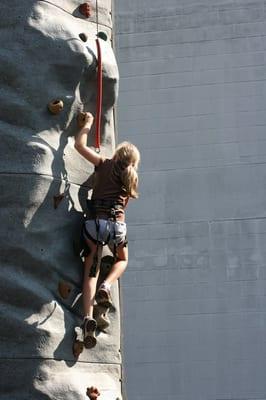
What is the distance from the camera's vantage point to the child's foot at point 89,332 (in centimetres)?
527

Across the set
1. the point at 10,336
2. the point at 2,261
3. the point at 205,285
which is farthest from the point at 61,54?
the point at 205,285

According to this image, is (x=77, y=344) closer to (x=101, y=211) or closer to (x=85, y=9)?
(x=101, y=211)

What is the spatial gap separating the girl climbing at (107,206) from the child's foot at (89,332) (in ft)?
0.33

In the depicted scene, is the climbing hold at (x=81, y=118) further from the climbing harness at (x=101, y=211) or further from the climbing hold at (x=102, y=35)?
the climbing hold at (x=102, y=35)

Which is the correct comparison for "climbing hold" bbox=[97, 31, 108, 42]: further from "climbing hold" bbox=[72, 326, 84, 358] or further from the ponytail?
"climbing hold" bbox=[72, 326, 84, 358]

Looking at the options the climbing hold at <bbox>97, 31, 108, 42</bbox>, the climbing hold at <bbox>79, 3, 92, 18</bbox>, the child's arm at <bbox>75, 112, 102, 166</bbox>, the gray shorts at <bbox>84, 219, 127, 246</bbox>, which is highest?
→ the climbing hold at <bbox>79, 3, 92, 18</bbox>

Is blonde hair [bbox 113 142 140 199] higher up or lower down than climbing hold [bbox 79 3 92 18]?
lower down

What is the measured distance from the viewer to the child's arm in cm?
551

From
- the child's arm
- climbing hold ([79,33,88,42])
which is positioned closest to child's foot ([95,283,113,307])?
the child's arm

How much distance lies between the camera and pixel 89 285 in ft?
17.8

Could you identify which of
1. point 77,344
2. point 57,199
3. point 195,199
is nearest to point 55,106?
point 57,199

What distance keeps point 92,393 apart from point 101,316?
0.43 metres

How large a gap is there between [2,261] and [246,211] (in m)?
14.3

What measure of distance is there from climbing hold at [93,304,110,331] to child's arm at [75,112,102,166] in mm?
757
